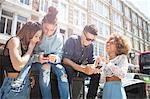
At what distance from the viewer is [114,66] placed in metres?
1.41

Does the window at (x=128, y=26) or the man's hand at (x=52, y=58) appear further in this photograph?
the window at (x=128, y=26)

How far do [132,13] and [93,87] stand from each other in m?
16.9

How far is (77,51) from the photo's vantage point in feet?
4.30

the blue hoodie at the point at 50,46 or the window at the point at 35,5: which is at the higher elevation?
the window at the point at 35,5

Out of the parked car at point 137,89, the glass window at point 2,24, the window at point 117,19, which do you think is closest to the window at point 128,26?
the window at point 117,19

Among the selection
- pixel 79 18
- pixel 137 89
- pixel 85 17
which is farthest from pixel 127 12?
pixel 137 89

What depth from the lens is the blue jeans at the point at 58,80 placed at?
3.61 feet

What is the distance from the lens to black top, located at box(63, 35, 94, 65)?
4.17 ft

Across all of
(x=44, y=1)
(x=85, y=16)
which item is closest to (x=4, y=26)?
(x=44, y=1)

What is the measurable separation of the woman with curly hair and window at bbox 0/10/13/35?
5.90m

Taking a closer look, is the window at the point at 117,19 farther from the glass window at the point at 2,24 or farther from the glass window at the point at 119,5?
the glass window at the point at 2,24

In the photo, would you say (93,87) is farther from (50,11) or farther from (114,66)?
(50,11)

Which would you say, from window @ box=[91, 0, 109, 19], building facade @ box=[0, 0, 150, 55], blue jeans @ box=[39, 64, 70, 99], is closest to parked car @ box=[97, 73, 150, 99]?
building facade @ box=[0, 0, 150, 55]

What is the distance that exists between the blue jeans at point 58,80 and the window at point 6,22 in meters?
6.03
